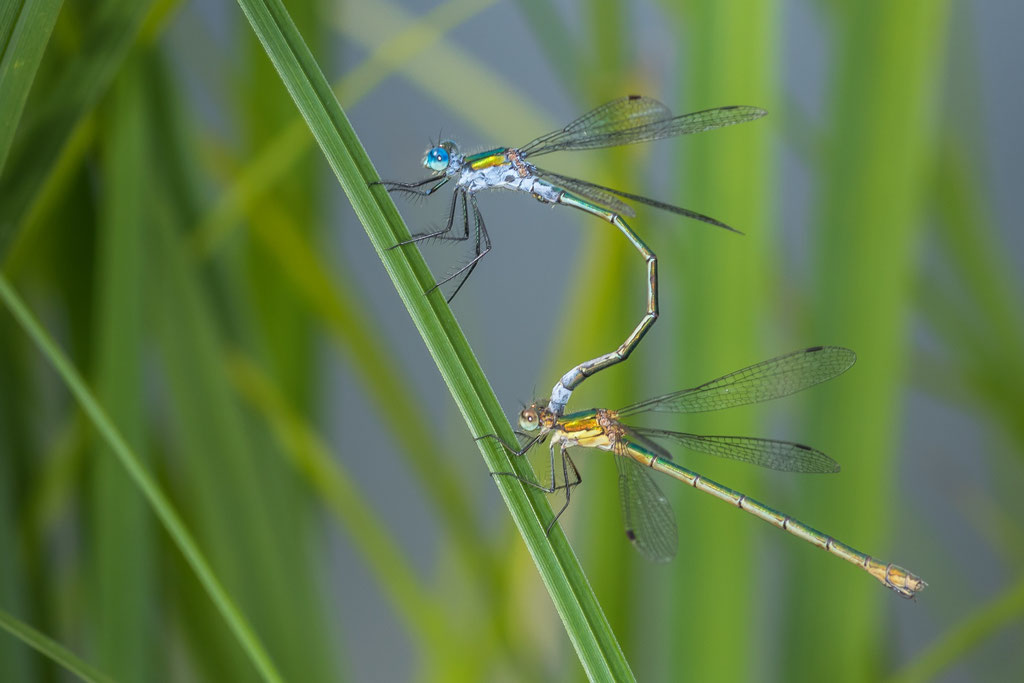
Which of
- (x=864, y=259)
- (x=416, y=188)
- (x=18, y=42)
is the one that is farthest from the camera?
(x=864, y=259)

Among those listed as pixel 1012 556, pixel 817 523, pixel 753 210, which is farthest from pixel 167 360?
pixel 1012 556

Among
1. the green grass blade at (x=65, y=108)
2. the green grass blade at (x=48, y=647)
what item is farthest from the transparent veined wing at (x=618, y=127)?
the green grass blade at (x=48, y=647)

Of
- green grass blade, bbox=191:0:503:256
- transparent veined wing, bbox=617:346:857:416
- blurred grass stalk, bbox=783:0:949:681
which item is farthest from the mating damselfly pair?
green grass blade, bbox=191:0:503:256

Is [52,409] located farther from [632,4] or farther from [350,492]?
[632,4]

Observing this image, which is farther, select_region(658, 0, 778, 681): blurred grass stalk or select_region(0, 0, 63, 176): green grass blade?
select_region(658, 0, 778, 681): blurred grass stalk

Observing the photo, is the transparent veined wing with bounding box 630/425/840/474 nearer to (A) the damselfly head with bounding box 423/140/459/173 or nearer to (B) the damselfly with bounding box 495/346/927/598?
(B) the damselfly with bounding box 495/346/927/598

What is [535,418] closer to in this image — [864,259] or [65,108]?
[864,259]

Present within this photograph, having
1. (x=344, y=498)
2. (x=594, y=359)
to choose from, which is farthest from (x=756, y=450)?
(x=344, y=498)

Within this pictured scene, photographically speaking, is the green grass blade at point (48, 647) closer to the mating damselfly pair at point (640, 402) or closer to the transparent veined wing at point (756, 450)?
the mating damselfly pair at point (640, 402)
